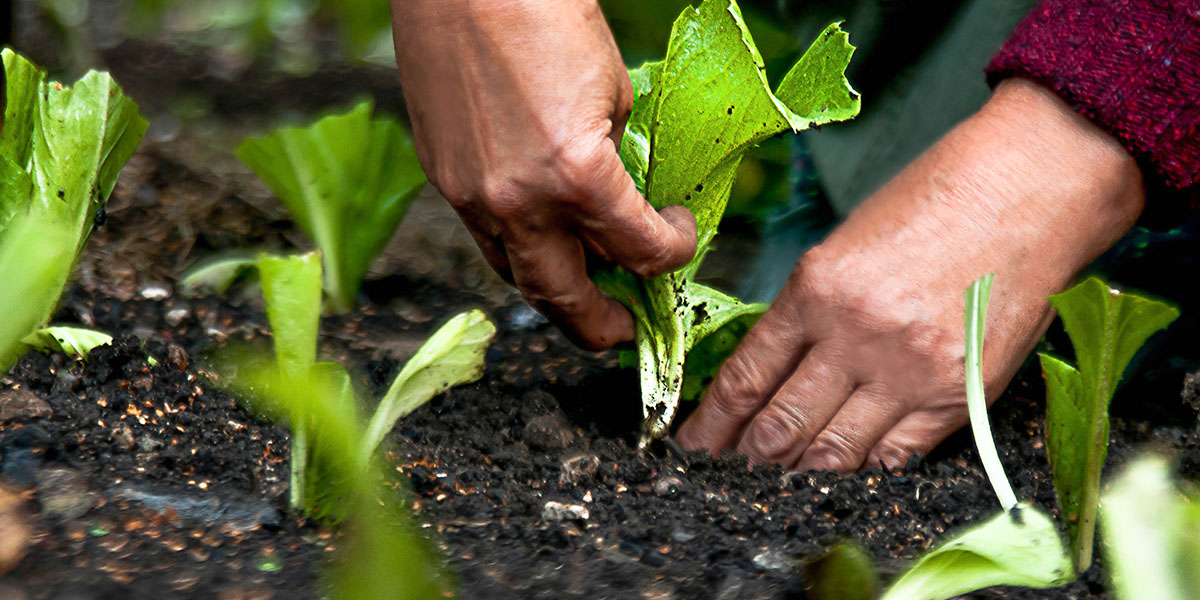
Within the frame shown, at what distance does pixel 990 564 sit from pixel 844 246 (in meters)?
0.41

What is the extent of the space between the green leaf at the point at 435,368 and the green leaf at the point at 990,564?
0.27 meters

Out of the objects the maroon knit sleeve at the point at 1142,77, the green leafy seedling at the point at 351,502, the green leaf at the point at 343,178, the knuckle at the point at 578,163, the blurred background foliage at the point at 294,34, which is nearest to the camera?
the green leafy seedling at the point at 351,502

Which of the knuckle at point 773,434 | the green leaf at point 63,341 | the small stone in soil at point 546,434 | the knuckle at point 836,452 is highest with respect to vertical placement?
the green leaf at point 63,341

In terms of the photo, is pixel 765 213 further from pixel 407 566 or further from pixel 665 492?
pixel 407 566

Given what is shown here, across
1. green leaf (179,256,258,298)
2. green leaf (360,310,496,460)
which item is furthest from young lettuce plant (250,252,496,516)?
green leaf (179,256,258,298)

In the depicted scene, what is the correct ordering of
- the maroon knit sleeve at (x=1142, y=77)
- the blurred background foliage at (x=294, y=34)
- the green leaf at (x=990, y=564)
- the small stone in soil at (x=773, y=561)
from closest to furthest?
the green leaf at (x=990, y=564), the small stone in soil at (x=773, y=561), the maroon knit sleeve at (x=1142, y=77), the blurred background foliage at (x=294, y=34)

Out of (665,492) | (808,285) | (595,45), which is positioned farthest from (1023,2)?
(665,492)

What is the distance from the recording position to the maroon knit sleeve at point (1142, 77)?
2.69ft

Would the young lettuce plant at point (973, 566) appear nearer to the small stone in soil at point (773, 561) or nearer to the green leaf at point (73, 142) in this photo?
the small stone in soil at point (773, 561)

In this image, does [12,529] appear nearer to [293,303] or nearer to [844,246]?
[293,303]

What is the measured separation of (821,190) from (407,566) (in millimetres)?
1250

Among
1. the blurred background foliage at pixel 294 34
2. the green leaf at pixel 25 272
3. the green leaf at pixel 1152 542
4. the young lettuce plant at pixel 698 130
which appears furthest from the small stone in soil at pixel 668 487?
the blurred background foliage at pixel 294 34

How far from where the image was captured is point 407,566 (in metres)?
0.36

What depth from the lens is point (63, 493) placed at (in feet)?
1.91
